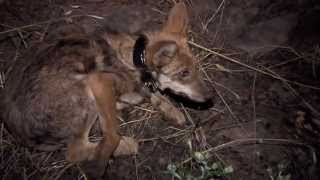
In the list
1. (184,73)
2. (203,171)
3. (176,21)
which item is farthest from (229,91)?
(203,171)

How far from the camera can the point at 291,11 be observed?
4.43 meters

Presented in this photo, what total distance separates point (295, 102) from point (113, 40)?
171 centimetres

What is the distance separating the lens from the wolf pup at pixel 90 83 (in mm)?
3602

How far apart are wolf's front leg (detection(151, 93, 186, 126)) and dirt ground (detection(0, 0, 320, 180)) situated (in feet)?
0.21

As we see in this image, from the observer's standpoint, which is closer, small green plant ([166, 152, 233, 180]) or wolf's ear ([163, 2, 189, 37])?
small green plant ([166, 152, 233, 180])

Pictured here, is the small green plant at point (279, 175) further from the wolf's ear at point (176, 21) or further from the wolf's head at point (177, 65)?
the wolf's ear at point (176, 21)

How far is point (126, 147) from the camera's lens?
3799 millimetres

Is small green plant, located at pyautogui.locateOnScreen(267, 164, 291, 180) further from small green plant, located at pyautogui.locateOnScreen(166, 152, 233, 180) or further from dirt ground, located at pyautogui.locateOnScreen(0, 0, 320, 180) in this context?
small green plant, located at pyautogui.locateOnScreen(166, 152, 233, 180)

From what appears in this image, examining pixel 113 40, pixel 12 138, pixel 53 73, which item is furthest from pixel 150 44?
pixel 12 138

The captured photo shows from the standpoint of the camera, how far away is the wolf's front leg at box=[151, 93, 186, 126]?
4023mm

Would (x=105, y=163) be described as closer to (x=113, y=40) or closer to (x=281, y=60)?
(x=113, y=40)

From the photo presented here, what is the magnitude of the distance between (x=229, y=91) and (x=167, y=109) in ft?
1.96

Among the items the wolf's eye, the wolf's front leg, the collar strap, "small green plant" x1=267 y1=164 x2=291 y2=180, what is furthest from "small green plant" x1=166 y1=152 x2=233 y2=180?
the collar strap

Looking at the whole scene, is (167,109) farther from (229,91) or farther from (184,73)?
(229,91)
